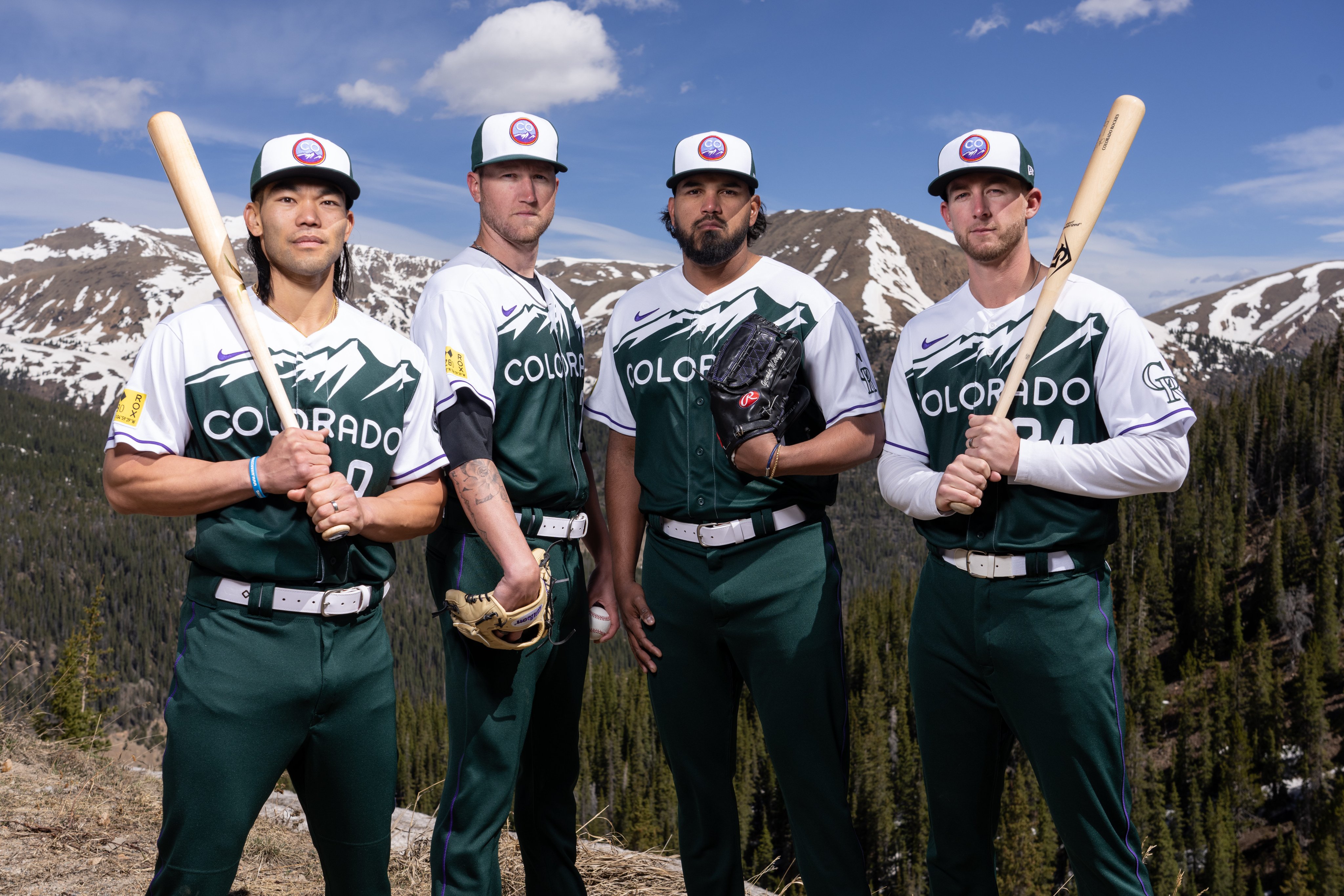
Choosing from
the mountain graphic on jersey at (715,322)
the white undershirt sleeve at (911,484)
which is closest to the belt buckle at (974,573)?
the white undershirt sleeve at (911,484)

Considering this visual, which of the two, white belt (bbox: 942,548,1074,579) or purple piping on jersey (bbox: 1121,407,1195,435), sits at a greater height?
purple piping on jersey (bbox: 1121,407,1195,435)

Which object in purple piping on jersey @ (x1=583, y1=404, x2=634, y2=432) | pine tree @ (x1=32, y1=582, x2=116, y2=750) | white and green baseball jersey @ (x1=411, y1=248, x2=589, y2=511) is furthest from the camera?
pine tree @ (x1=32, y1=582, x2=116, y2=750)

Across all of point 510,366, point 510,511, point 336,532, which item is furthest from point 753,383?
point 336,532

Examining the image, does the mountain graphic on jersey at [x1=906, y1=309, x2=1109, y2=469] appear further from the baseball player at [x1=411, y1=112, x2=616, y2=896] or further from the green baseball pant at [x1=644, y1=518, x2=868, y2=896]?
the baseball player at [x1=411, y1=112, x2=616, y2=896]

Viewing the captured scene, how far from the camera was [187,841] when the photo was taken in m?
3.53

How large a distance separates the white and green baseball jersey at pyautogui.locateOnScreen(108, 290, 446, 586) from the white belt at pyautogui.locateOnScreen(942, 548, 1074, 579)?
256 centimetres

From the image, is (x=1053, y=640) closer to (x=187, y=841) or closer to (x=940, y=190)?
(x=940, y=190)

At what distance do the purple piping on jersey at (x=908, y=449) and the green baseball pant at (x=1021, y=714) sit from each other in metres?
0.55

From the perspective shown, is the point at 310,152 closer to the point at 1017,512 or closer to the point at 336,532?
the point at 336,532

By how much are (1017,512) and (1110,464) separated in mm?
464

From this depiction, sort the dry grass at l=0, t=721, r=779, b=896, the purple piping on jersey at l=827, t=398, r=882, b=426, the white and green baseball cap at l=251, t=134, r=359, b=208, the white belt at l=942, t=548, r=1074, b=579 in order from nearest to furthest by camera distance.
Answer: the white and green baseball cap at l=251, t=134, r=359, b=208, the white belt at l=942, t=548, r=1074, b=579, the purple piping on jersey at l=827, t=398, r=882, b=426, the dry grass at l=0, t=721, r=779, b=896

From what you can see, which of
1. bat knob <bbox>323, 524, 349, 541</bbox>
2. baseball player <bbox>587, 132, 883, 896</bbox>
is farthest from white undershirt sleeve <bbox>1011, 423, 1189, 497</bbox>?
bat knob <bbox>323, 524, 349, 541</bbox>

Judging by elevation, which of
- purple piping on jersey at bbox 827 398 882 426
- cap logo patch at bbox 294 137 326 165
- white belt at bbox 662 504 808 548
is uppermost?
cap logo patch at bbox 294 137 326 165

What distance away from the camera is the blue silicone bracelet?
3.61 m
